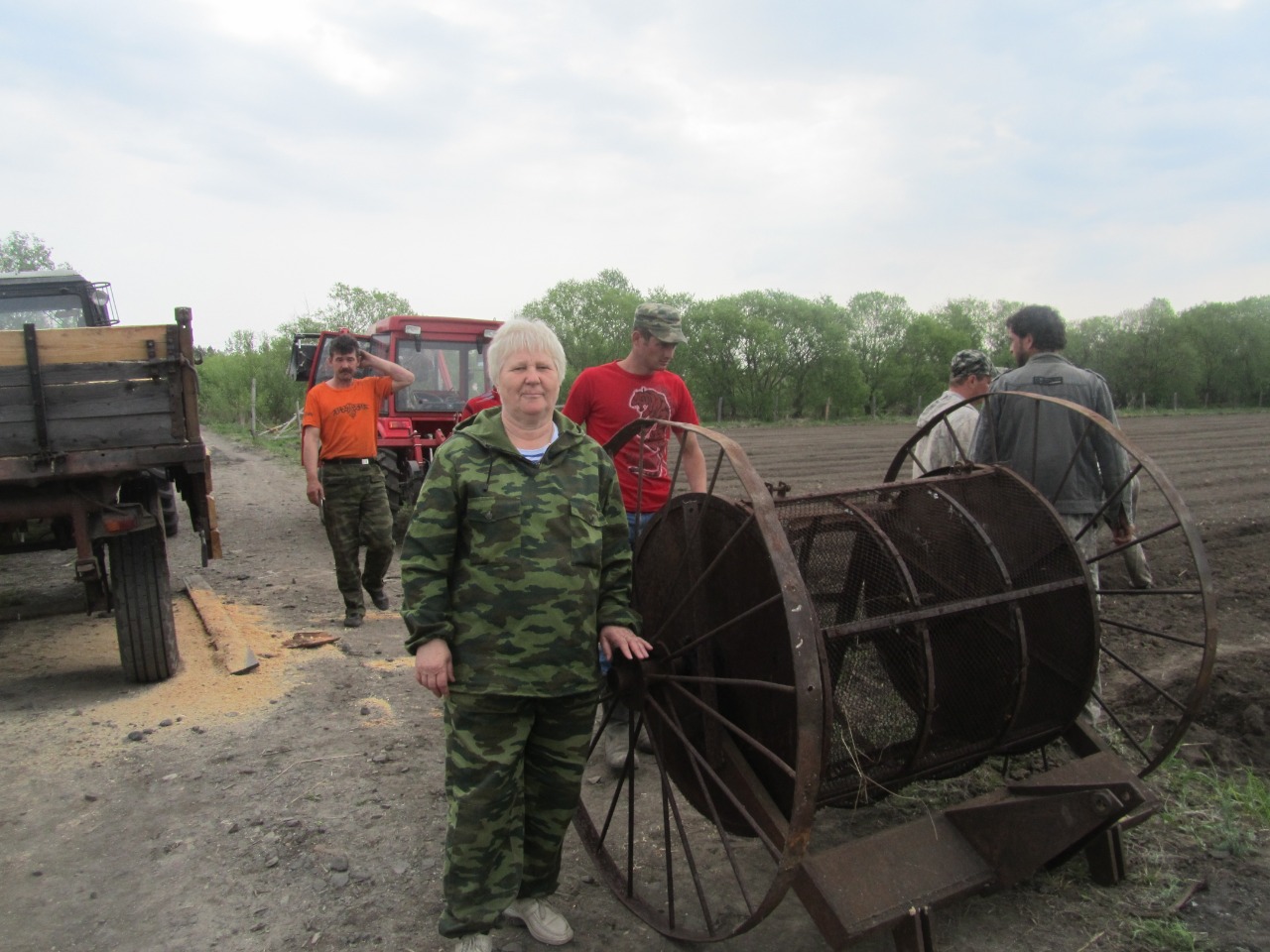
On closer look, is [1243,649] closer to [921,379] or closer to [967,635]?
[967,635]

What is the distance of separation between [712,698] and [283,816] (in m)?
1.93

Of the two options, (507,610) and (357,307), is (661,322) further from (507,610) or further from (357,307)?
(357,307)

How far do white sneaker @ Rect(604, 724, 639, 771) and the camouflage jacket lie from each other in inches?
58.2

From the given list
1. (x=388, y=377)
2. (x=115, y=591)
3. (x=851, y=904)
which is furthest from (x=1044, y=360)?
(x=115, y=591)

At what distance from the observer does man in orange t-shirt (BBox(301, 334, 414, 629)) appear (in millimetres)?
6270

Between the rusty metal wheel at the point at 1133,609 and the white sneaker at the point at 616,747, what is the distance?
5.43ft

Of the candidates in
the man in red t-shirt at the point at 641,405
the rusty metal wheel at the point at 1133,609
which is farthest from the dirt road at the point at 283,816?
the man in red t-shirt at the point at 641,405

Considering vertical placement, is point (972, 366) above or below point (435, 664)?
above

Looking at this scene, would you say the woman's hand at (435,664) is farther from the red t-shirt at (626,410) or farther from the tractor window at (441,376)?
the tractor window at (441,376)

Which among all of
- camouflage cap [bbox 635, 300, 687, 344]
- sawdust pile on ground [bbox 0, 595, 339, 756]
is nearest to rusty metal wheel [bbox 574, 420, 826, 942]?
camouflage cap [bbox 635, 300, 687, 344]

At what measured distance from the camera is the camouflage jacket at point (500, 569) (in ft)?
8.07

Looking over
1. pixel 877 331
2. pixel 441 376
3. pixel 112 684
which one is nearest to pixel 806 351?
pixel 877 331

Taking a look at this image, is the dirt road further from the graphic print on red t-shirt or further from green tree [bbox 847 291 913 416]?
green tree [bbox 847 291 913 416]

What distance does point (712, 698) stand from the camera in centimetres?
279
